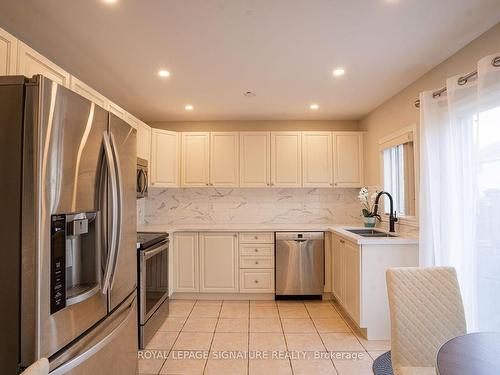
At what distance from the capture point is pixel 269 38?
207 cm

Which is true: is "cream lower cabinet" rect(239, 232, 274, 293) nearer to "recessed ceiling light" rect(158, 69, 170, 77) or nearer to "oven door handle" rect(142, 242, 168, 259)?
"oven door handle" rect(142, 242, 168, 259)

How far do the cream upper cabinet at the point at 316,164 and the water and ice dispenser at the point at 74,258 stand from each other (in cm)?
309

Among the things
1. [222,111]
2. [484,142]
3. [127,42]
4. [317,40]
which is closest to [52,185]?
[127,42]

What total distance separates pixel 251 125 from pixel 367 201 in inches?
79.2

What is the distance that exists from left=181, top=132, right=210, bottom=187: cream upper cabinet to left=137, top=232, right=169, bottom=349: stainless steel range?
1.07m

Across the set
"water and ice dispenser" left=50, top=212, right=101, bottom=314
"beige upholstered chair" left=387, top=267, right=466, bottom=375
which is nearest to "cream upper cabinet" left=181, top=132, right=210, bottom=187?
"water and ice dispenser" left=50, top=212, right=101, bottom=314

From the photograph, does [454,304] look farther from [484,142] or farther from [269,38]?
[269,38]

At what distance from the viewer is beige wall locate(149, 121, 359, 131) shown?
434cm

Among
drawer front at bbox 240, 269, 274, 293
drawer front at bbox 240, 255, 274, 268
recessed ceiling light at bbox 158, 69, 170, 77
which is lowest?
drawer front at bbox 240, 269, 274, 293

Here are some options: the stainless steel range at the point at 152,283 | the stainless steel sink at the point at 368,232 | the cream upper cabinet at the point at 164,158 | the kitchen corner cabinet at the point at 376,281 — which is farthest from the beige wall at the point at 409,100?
the stainless steel range at the point at 152,283

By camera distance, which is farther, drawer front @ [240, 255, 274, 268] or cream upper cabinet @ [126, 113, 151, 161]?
drawer front @ [240, 255, 274, 268]

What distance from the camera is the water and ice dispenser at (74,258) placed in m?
1.17

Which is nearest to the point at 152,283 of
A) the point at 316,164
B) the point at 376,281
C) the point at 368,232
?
Result: the point at 376,281

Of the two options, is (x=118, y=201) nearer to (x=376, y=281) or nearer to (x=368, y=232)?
(x=376, y=281)
